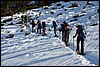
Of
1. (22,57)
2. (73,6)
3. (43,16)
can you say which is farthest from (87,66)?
(73,6)

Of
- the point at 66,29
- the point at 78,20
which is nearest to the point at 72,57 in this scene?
the point at 66,29

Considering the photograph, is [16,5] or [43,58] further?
[16,5]

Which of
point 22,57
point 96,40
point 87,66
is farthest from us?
point 96,40

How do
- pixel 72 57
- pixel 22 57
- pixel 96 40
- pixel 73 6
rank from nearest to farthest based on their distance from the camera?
pixel 72 57, pixel 22 57, pixel 96 40, pixel 73 6

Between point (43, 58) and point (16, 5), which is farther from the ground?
point (16, 5)

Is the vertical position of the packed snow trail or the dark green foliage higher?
the dark green foliage

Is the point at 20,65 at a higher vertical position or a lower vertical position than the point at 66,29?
lower

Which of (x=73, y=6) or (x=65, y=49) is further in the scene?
(x=73, y=6)

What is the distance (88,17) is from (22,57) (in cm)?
1872

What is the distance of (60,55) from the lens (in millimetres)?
14359

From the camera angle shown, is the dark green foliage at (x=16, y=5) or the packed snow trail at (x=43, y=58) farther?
the dark green foliage at (x=16, y=5)

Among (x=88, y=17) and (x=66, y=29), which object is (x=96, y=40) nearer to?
(x=66, y=29)

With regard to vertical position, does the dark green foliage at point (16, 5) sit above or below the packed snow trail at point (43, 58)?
above

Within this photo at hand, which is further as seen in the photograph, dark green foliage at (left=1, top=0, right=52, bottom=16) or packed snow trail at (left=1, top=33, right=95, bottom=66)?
dark green foliage at (left=1, top=0, right=52, bottom=16)
